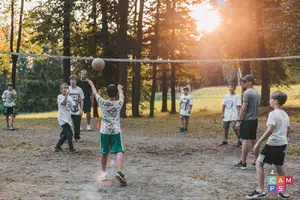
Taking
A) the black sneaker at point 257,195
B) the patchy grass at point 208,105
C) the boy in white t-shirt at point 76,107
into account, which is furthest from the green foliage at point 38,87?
the black sneaker at point 257,195

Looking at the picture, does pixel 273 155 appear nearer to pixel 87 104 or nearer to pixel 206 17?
pixel 87 104

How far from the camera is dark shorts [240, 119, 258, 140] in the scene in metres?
7.33

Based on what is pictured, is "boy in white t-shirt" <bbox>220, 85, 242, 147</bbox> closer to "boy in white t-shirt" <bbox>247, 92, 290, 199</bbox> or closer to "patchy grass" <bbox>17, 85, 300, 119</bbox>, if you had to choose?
"boy in white t-shirt" <bbox>247, 92, 290, 199</bbox>

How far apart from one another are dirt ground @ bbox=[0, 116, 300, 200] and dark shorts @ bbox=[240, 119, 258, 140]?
0.68 m

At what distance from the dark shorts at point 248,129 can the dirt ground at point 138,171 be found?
68 centimetres

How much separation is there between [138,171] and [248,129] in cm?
235

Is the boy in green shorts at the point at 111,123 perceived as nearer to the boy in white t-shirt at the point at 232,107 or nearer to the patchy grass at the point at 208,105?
the boy in white t-shirt at the point at 232,107

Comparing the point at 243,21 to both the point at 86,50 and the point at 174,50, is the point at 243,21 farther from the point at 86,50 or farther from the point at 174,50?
the point at 86,50

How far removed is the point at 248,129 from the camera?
735 cm

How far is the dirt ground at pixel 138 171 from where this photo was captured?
564cm

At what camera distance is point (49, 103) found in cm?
5134

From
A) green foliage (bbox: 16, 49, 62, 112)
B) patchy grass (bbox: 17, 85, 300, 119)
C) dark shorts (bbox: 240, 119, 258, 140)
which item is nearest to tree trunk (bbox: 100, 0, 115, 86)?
patchy grass (bbox: 17, 85, 300, 119)

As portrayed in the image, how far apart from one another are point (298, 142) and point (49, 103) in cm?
4444

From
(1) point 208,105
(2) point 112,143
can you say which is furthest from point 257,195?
(1) point 208,105
